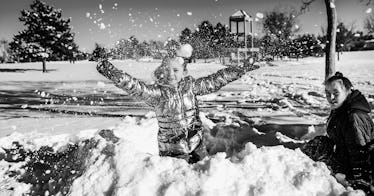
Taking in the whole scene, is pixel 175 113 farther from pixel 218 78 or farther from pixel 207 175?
pixel 207 175

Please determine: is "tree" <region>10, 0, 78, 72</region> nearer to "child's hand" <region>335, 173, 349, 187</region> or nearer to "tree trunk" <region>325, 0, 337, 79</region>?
"tree trunk" <region>325, 0, 337, 79</region>

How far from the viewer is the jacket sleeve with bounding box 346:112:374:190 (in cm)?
290

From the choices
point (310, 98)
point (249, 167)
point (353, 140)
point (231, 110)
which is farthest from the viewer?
point (310, 98)

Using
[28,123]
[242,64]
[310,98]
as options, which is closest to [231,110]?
[310,98]

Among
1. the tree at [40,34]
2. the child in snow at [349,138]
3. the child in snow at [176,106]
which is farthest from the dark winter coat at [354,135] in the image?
the tree at [40,34]

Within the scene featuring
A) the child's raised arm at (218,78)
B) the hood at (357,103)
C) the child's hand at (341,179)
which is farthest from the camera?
the child's raised arm at (218,78)

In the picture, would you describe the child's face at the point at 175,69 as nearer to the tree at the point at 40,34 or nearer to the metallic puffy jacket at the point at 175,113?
the metallic puffy jacket at the point at 175,113

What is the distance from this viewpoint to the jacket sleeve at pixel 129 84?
309 cm

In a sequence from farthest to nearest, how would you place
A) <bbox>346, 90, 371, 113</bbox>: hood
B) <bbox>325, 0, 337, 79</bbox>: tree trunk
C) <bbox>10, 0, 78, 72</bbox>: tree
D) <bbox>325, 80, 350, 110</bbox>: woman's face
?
<bbox>10, 0, 78, 72</bbox>: tree, <bbox>325, 0, 337, 79</bbox>: tree trunk, <bbox>325, 80, 350, 110</bbox>: woman's face, <bbox>346, 90, 371, 113</bbox>: hood

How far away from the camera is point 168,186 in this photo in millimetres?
2271

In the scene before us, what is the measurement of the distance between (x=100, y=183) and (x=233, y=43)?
2822 centimetres

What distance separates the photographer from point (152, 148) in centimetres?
491

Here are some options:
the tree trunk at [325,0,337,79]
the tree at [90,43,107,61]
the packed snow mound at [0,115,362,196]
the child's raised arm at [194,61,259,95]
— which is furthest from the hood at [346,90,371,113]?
the tree trunk at [325,0,337,79]

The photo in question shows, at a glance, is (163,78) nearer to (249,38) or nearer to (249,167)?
(249,167)
